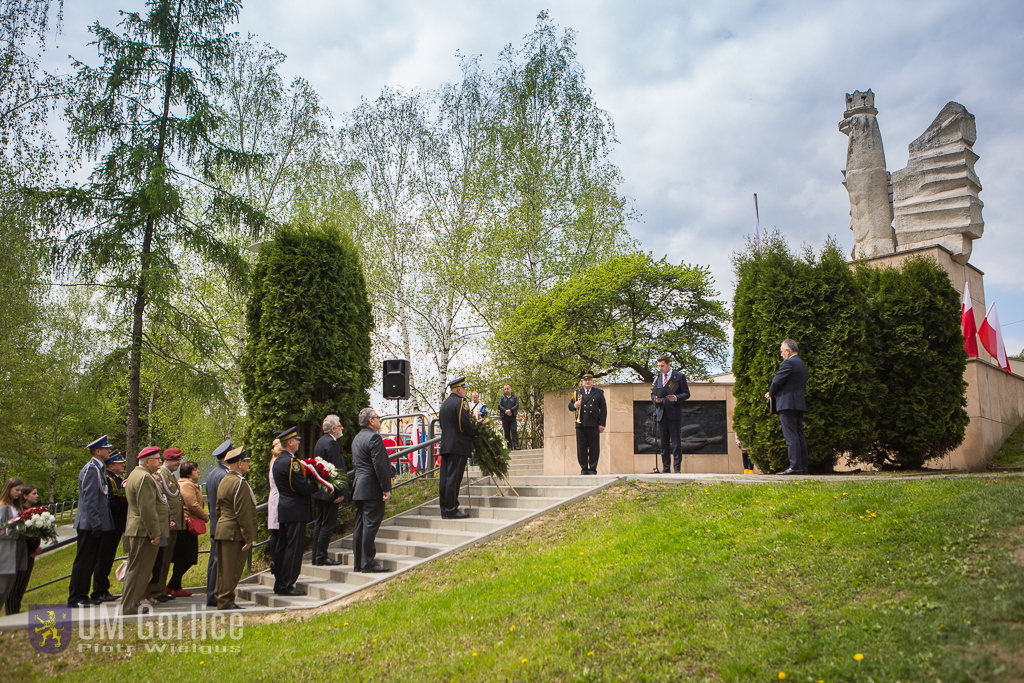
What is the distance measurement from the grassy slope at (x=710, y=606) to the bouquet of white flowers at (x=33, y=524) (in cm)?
171

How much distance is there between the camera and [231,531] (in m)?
7.74

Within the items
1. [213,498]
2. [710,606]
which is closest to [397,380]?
[213,498]

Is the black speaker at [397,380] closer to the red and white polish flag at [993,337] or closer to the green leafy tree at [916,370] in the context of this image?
the green leafy tree at [916,370]

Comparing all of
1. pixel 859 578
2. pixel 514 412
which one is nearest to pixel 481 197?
pixel 514 412

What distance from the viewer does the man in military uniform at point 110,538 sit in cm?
841

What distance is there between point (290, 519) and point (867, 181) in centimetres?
1302

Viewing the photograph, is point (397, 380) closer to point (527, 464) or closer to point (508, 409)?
point (508, 409)

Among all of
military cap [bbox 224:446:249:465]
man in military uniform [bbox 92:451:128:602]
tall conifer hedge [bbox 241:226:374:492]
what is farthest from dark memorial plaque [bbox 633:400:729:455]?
man in military uniform [bbox 92:451:128:602]

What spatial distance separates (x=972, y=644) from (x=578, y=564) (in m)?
3.46

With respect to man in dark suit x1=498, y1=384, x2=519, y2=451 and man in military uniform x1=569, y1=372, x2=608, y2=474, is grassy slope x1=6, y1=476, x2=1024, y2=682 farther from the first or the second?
man in dark suit x1=498, y1=384, x2=519, y2=451

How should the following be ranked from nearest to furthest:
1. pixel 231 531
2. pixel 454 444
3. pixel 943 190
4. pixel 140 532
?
pixel 140 532
pixel 231 531
pixel 454 444
pixel 943 190

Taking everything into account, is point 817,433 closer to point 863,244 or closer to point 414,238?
point 863,244

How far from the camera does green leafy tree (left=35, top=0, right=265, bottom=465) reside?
11633mm

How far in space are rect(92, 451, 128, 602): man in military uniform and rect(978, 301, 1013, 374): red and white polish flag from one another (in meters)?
14.7
